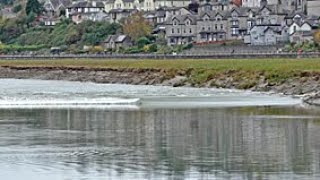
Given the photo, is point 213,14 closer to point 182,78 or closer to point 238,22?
point 238,22

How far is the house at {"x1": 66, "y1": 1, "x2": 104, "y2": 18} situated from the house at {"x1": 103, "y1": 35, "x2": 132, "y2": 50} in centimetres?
2989

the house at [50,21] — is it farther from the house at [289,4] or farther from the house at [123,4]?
the house at [289,4]

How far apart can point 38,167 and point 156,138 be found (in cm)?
655

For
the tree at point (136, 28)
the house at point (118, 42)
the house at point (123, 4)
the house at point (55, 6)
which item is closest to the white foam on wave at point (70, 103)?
the house at point (118, 42)

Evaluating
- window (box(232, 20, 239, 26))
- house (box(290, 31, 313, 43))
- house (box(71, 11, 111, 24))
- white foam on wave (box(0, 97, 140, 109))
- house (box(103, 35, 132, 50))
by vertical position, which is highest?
house (box(71, 11, 111, 24))

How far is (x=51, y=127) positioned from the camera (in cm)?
3350

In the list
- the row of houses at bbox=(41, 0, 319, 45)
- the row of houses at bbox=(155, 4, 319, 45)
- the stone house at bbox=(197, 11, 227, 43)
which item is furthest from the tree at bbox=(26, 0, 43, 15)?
the stone house at bbox=(197, 11, 227, 43)

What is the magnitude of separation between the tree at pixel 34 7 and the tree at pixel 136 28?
26971 millimetres

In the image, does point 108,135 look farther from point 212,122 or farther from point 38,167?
point 38,167

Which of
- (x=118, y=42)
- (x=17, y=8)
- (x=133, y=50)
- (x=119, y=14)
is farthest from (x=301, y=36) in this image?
(x=17, y=8)

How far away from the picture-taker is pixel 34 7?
558 ft

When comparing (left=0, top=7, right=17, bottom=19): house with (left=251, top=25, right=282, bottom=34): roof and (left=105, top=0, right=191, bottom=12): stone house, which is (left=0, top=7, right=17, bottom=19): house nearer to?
(left=105, top=0, right=191, bottom=12): stone house

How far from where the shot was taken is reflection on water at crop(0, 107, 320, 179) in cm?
2245

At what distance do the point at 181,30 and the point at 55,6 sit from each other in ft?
173
